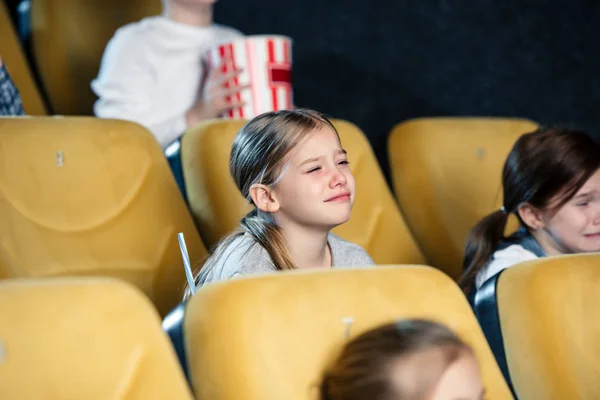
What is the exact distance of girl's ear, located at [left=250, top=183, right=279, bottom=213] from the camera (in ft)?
4.23

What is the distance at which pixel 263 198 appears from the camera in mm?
1299

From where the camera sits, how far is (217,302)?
808 millimetres

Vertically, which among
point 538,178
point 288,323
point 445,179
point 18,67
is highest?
point 288,323

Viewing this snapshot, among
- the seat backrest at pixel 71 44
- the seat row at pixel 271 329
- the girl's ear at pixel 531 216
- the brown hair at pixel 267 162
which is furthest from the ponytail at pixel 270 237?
the seat backrest at pixel 71 44

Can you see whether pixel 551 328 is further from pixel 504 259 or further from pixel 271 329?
pixel 504 259

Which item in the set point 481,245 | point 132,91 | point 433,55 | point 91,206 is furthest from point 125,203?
point 433,55

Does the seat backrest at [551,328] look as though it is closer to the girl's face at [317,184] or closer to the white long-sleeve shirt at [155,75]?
the girl's face at [317,184]

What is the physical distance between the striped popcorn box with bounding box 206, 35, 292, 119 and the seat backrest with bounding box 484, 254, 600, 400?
77cm

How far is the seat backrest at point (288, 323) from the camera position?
2.59 ft

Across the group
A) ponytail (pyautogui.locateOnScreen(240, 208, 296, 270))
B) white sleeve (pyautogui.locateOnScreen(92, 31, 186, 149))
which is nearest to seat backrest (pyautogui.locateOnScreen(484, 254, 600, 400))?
ponytail (pyautogui.locateOnScreen(240, 208, 296, 270))

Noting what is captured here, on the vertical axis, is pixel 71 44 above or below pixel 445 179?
above

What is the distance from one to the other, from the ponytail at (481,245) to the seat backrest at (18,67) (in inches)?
38.8

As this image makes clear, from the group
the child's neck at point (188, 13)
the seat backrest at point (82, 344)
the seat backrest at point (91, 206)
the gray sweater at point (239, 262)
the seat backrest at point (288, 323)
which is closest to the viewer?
the seat backrest at point (82, 344)

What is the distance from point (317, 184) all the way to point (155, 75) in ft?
2.52
